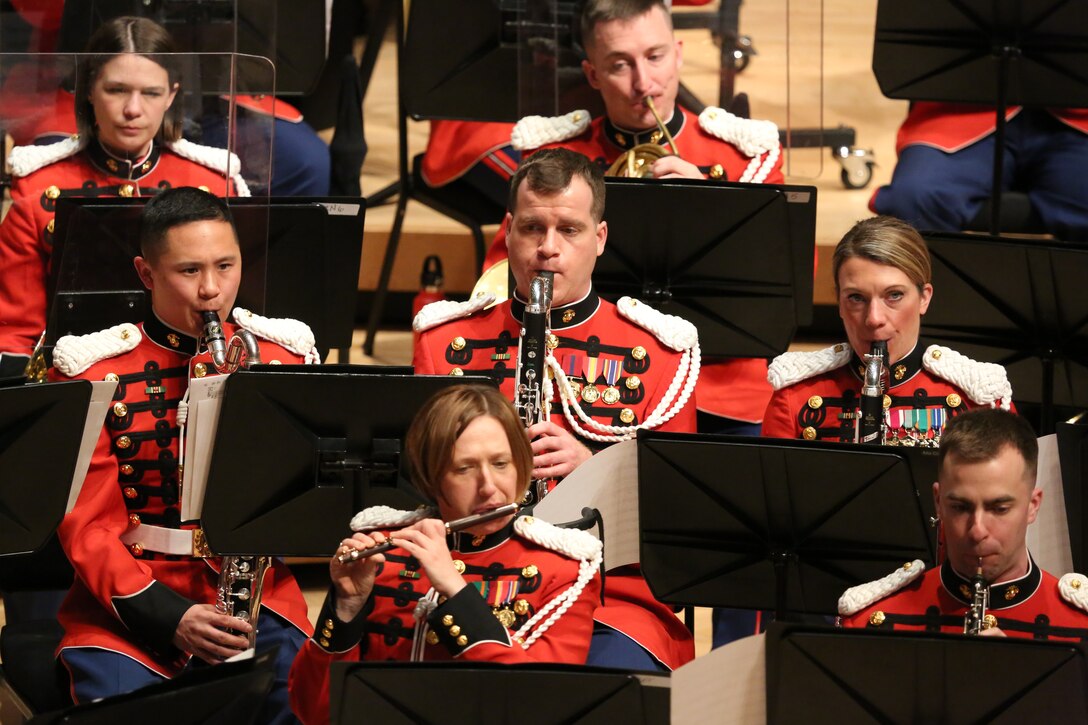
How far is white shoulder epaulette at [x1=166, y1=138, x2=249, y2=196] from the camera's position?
3615 millimetres

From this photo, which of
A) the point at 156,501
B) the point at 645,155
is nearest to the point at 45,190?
the point at 156,501

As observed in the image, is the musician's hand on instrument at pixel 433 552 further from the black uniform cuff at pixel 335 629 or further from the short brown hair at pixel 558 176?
the short brown hair at pixel 558 176

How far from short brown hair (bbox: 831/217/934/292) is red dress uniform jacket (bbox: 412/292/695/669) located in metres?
0.41

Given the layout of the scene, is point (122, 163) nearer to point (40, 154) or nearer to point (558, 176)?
point (40, 154)

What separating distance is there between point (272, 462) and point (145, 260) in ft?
2.22

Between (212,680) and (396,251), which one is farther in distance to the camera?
(396,251)

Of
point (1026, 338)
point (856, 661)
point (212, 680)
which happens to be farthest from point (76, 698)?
point (1026, 338)

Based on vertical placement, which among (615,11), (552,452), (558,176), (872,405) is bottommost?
(552,452)

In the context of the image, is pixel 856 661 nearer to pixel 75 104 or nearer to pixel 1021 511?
pixel 1021 511

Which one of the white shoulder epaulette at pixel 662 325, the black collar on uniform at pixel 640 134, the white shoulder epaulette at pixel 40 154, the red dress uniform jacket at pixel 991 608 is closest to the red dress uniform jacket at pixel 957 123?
the black collar on uniform at pixel 640 134

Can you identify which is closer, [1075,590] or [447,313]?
[1075,590]

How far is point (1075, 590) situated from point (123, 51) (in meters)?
2.40

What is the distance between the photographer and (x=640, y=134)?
4.08m

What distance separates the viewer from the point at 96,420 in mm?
2906
